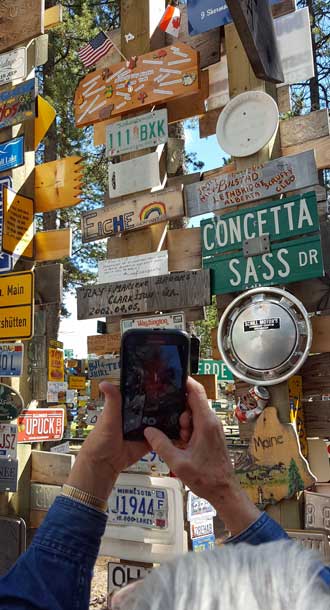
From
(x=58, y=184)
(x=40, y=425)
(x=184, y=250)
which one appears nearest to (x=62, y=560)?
(x=184, y=250)

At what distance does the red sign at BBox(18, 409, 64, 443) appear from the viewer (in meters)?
4.41

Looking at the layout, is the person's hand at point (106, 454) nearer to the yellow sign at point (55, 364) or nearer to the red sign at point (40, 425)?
the red sign at point (40, 425)

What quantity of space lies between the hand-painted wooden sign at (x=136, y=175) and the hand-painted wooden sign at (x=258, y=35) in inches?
44.9

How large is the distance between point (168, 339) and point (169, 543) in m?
2.24

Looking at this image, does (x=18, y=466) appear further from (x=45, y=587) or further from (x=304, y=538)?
(x=45, y=587)

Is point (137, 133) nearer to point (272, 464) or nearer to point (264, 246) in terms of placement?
point (264, 246)

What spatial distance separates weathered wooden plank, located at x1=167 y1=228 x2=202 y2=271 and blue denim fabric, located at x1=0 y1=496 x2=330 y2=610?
2.67 m

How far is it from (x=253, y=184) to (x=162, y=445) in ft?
8.04

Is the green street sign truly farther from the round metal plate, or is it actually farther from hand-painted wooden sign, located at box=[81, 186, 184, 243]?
the round metal plate

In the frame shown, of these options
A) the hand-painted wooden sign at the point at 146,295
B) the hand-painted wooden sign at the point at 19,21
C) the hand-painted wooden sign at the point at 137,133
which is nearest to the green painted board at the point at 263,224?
the hand-painted wooden sign at the point at 146,295

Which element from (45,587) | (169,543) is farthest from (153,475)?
(45,587)

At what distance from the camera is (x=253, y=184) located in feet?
11.3

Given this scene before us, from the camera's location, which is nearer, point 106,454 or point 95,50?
point 106,454

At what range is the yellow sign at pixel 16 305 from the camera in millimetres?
4387
